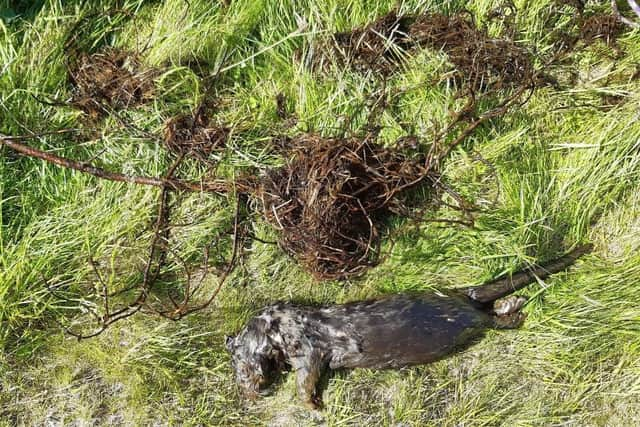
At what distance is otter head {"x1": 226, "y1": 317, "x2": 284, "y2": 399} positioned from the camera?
325 centimetres

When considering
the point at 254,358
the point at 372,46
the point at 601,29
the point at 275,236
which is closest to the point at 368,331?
the point at 254,358

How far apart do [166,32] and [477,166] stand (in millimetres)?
2230

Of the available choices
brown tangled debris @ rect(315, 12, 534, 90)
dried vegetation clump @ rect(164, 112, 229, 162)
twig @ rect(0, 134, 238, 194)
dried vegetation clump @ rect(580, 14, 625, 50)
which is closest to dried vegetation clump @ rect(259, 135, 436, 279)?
twig @ rect(0, 134, 238, 194)

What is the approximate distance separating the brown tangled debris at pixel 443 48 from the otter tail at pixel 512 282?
1199mm

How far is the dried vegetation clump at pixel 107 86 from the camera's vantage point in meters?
3.52

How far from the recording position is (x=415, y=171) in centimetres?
344

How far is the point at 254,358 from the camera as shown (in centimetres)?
325

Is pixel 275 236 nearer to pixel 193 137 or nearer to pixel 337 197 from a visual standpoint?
pixel 337 197

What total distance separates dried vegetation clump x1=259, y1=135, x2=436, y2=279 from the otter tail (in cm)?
67

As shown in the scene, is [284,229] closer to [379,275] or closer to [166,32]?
[379,275]

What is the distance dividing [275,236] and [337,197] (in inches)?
21.0

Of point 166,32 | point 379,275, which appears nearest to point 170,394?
point 379,275

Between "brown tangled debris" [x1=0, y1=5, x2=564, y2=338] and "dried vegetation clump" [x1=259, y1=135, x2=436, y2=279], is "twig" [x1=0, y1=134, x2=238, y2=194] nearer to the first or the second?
"brown tangled debris" [x1=0, y1=5, x2=564, y2=338]

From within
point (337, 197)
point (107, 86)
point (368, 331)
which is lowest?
point (368, 331)
